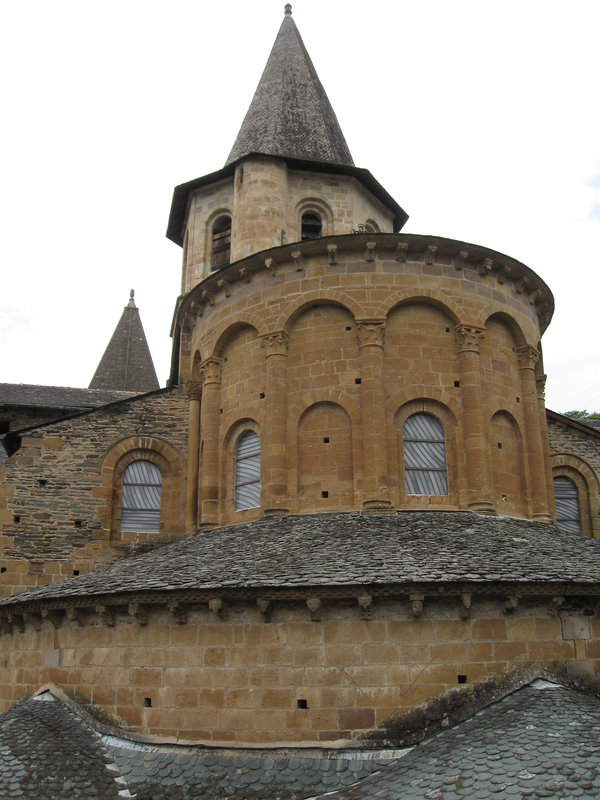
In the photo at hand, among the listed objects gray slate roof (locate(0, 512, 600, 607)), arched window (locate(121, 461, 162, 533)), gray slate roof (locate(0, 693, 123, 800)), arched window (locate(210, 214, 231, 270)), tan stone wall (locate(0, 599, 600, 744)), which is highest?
arched window (locate(210, 214, 231, 270))

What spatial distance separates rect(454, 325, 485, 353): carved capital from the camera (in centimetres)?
1498

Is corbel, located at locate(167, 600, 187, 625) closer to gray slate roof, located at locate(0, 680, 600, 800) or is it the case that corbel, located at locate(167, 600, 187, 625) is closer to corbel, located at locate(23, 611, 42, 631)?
gray slate roof, located at locate(0, 680, 600, 800)

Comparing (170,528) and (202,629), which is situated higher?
(170,528)

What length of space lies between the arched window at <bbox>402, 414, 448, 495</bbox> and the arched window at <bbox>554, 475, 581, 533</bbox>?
22.0 feet

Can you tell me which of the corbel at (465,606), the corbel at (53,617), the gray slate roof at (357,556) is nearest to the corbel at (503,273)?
the gray slate roof at (357,556)

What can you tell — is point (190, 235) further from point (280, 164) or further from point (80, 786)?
point (80, 786)

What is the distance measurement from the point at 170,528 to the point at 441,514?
7141mm

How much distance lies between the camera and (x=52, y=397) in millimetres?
22797

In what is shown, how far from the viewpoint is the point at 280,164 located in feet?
66.6

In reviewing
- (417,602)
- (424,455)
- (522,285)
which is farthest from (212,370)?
(417,602)

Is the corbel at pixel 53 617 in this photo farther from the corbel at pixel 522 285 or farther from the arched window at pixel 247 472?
the corbel at pixel 522 285

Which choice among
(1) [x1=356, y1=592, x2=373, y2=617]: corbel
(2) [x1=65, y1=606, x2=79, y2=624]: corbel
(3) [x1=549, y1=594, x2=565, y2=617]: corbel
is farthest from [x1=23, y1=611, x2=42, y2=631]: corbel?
(3) [x1=549, y1=594, x2=565, y2=617]: corbel

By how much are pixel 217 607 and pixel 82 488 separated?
27.1ft

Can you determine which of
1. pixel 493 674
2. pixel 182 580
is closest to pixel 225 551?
pixel 182 580
